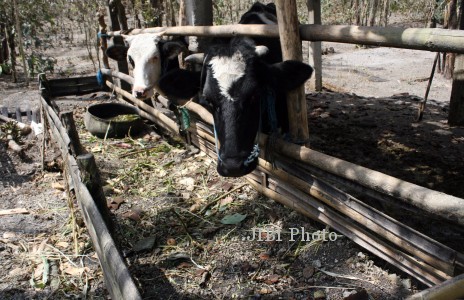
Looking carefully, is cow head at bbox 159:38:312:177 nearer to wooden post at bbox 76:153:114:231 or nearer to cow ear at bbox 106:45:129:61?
wooden post at bbox 76:153:114:231

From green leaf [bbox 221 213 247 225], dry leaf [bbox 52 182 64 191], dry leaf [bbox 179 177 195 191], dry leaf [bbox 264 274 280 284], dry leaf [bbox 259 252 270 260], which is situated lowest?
dry leaf [bbox 264 274 280 284]

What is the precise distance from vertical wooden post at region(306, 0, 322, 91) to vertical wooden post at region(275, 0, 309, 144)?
5.09 meters

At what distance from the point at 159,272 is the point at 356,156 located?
3.12 meters

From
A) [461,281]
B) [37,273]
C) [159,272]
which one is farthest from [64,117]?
[461,281]

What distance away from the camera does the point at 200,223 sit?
11.9ft

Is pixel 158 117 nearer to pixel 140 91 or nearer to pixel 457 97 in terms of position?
pixel 140 91

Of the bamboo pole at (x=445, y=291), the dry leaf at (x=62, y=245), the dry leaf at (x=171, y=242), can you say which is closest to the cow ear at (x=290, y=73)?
the dry leaf at (x=171, y=242)

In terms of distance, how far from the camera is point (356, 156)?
5.04 meters

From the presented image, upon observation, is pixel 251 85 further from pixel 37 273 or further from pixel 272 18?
pixel 37 273

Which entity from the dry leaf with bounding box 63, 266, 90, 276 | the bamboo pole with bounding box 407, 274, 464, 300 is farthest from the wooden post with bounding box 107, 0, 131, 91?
the bamboo pole with bounding box 407, 274, 464, 300

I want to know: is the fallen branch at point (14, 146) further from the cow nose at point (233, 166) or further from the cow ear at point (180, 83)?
the cow nose at point (233, 166)

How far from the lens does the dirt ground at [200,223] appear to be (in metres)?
2.81

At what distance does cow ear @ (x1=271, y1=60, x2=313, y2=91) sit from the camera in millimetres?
2941

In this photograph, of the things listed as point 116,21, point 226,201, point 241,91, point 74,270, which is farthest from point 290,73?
point 116,21
